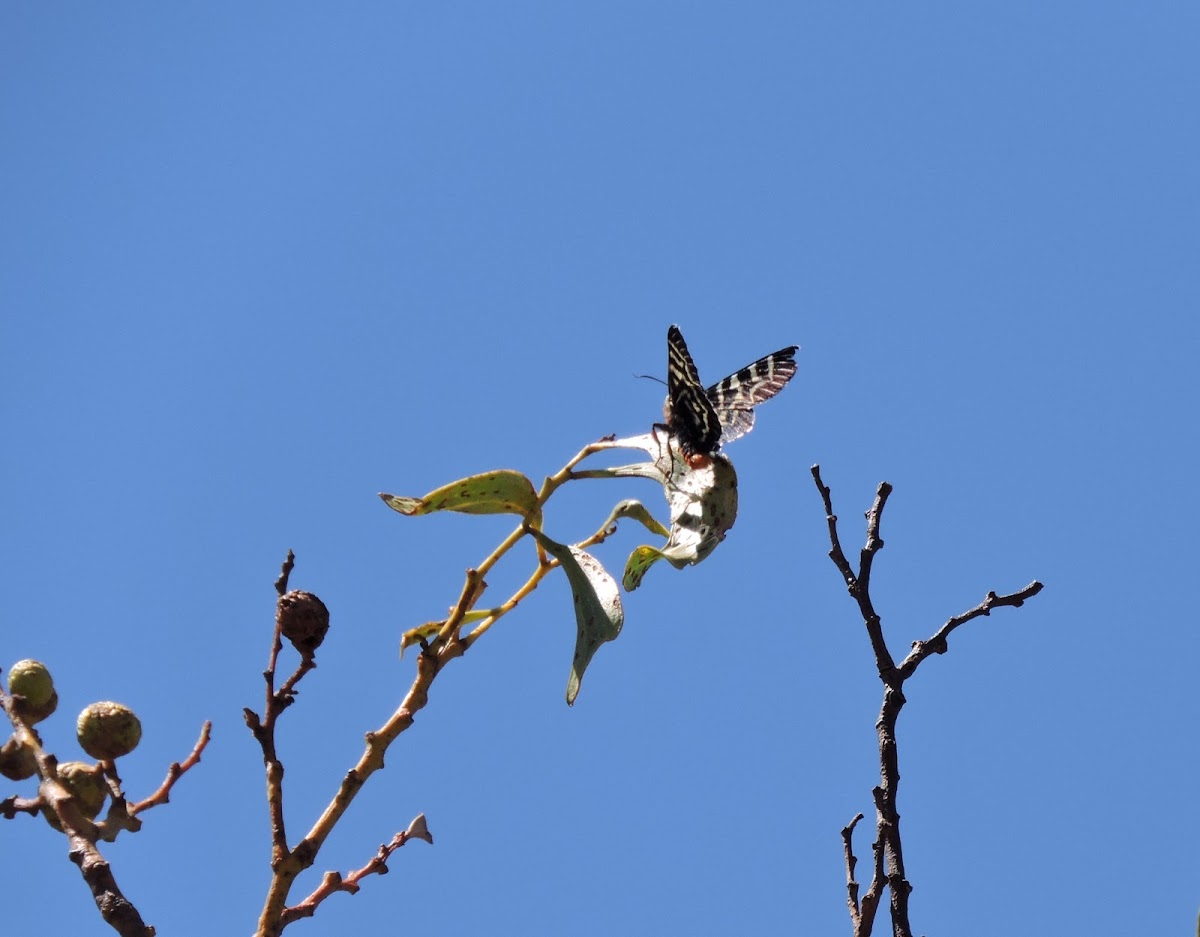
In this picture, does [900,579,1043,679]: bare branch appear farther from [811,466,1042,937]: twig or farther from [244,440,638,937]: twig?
[244,440,638,937]: twig

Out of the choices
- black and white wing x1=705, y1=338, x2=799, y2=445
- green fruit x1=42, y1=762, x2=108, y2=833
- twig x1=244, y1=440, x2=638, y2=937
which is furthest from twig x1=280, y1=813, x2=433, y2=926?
black and white wing x1=705, y1=338, x2=799, y2=445

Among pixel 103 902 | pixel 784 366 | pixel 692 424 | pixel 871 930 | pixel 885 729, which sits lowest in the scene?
pixel 103 902

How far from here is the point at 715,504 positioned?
3039 millimetres

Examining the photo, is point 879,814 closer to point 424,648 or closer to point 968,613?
point 968,613

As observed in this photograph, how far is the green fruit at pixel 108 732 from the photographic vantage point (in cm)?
261

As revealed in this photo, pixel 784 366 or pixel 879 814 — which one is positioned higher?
pixel 784 366

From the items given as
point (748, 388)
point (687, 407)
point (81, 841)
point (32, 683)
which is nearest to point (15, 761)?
point (32, 683)

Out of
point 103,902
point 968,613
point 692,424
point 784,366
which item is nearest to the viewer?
point 103,902

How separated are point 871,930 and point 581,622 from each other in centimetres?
83

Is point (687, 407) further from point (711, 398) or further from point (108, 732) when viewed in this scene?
point (108, 732)

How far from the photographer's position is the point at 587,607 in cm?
269

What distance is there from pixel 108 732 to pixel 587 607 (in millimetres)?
1006

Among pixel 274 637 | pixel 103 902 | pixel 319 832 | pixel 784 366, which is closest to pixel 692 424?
pixel 784 366

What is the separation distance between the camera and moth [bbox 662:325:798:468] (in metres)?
3.45
